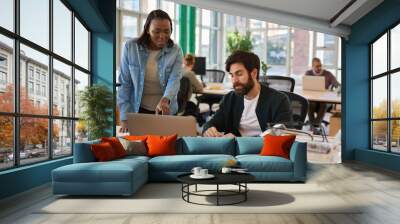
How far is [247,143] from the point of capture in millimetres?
6324

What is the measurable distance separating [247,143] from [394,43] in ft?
11.3

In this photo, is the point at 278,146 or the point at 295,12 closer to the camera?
the point at 278,146

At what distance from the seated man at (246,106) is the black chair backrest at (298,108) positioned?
0.26 metres

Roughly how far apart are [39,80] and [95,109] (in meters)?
1.52

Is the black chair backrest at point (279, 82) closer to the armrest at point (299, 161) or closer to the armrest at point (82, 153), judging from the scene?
the armrest at point (299, 161)

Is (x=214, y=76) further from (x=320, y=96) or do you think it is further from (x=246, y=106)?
(x=246, y=106)

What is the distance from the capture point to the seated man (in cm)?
717

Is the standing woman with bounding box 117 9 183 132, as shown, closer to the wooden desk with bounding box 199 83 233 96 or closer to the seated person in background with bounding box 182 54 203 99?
the seated person in background with bounding box 182 54 203 99

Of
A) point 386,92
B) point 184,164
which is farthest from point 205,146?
point 386,92

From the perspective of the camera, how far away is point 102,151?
521 cm

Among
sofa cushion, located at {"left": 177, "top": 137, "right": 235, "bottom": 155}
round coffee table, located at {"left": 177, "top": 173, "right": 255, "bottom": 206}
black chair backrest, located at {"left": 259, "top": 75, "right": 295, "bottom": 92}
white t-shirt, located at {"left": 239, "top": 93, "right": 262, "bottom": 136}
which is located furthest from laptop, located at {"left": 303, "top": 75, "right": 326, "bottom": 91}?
round coffee table, located at {"left": 177, "top": 173, "right": 255, "bottom": 206}

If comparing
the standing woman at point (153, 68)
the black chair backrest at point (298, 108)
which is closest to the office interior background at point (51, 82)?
the standing woman at point (153, 68)

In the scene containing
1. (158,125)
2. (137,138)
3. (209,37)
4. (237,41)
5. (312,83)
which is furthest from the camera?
(209,37)

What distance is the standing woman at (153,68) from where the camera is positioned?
22.8ft
